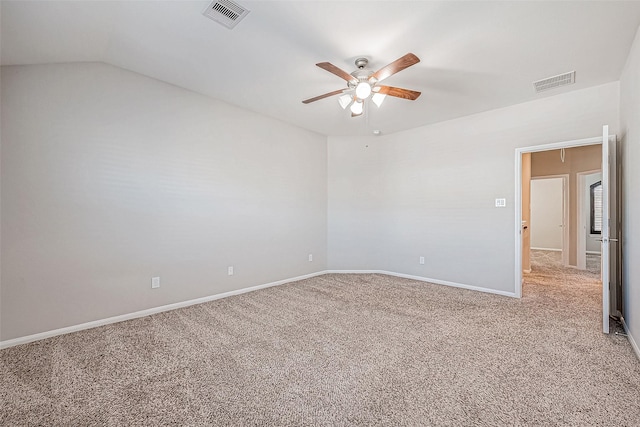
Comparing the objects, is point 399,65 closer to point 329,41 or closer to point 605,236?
point 329,41

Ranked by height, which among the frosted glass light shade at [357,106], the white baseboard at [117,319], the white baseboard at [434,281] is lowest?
the white baseboard at [117,319]

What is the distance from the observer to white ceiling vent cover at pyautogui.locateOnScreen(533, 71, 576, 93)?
3.06 metres

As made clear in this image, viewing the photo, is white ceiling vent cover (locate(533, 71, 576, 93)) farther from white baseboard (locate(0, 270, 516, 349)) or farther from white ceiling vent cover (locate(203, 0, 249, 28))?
white ceiling vent cover (locate(203, 0, 249, 28))

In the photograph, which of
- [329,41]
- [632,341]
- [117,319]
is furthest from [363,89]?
[117,319]

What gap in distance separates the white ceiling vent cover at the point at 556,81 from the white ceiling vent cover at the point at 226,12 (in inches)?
126

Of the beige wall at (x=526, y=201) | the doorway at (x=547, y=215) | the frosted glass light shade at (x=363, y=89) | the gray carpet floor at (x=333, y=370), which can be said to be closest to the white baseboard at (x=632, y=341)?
the gray carpet floor at (x=333, y=370)

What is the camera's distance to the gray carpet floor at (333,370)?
1647 mm

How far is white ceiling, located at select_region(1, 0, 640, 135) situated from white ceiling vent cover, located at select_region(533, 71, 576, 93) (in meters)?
0.07

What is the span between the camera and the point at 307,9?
2086 millimetres

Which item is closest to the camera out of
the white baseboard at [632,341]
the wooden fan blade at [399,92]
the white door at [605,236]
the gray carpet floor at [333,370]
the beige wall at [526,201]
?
the gray carpet floor at [333,370]

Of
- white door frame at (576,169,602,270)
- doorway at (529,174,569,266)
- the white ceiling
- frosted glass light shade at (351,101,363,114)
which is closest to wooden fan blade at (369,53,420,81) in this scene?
the white ceiling

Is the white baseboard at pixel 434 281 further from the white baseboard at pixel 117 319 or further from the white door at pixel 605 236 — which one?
the white baseboard at pixel 117 319

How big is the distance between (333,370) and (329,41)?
2638 millimetres

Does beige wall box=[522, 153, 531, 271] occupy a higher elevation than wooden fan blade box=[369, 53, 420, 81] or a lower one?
lower
